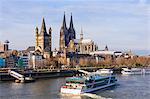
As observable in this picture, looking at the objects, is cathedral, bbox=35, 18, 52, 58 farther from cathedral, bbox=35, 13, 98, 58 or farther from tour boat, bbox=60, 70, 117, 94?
tour boat, bbox=60, 70, 117, 94

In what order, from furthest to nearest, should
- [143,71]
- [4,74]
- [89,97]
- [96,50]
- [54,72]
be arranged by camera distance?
[96,50] → [143,71] → [54,72] → [4,74] → [89,97]

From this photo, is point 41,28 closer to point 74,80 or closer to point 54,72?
point 54,72

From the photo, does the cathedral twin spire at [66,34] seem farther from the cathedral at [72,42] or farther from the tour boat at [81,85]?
the tour boat at [81,85]

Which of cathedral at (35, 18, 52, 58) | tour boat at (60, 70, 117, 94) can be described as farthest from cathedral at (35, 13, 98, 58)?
tour boat at (60, 70, 117, 94)

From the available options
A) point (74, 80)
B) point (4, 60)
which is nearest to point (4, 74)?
point (74, 80)

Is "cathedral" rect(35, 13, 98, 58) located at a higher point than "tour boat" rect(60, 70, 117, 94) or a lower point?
higher

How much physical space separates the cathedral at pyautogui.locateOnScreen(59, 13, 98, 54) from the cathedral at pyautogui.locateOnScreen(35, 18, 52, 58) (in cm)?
586

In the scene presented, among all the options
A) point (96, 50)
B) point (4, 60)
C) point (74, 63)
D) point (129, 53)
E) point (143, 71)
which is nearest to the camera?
point (143, 71)

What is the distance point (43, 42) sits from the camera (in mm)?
60406

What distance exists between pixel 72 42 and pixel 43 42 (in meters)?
11.9

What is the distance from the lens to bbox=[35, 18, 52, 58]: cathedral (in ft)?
194

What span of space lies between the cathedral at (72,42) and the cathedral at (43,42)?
586cm

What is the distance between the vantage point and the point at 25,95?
64.2 feet

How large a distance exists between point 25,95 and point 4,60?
30.4 m
